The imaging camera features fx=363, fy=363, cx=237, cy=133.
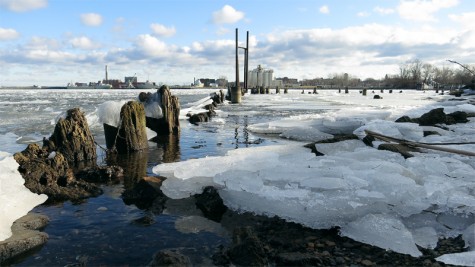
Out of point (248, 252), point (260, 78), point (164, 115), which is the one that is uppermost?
point (260, 78)

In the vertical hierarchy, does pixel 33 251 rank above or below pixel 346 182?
below

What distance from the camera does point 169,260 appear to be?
10.4 ft

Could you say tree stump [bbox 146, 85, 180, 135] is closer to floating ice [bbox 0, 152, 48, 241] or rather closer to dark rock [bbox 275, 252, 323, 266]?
floating ice [bbox 0, 152, 48, 241]

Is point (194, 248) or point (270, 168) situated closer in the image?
point (194, 248)

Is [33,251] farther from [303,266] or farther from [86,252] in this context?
[303,266]

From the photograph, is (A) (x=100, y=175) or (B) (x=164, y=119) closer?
(A) (x=100, y=175)

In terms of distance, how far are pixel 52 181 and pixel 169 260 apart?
338 centimetres

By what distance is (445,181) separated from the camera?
4773mm

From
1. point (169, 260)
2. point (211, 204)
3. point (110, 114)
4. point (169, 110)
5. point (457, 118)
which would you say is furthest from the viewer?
point (169, 110)

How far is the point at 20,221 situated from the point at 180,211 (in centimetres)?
188

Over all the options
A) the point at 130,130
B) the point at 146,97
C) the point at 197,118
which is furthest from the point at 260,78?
the point at 130,130

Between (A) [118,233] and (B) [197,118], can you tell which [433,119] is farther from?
(B) [197,118]

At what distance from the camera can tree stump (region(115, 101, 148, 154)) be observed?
9242 mm

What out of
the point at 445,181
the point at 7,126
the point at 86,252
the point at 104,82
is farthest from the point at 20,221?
the point at 104,82
